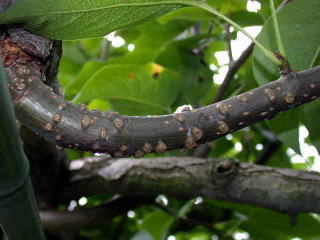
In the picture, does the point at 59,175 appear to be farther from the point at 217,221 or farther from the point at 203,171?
the point at 217,221

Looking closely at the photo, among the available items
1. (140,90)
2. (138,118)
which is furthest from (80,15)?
(140,90)

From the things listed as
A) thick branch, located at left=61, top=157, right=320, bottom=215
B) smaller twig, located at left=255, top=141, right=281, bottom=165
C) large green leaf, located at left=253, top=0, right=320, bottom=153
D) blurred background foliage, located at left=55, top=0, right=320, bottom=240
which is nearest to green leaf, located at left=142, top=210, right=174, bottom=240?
blurred background foliage, located at left=55, top=0, right=320, bottom=240

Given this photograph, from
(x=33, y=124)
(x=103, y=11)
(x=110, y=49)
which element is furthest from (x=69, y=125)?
(x=110, y=49)

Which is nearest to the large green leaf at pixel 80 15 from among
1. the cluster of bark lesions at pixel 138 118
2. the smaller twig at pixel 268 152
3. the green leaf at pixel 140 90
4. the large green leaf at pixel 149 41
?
the cluster of bark lesions at pixel 138 118

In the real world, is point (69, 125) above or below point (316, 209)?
above

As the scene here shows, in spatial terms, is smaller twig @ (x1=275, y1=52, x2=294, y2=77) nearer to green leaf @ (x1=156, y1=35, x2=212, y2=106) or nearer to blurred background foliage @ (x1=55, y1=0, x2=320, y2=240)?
blurred background foliage @ (x1=55, y1=0, x2=320, y2=240)
